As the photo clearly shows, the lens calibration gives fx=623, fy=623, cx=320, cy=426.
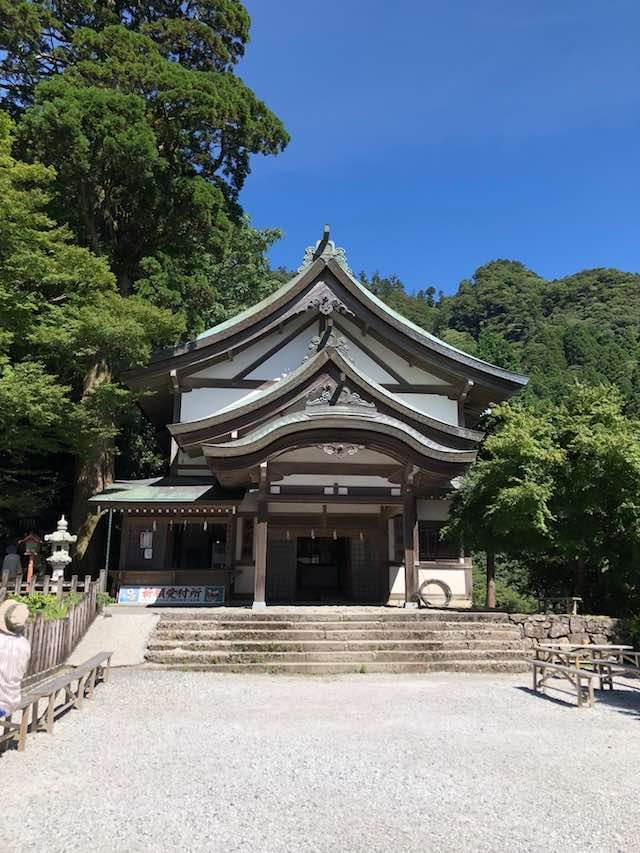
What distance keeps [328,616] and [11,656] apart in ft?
25.0

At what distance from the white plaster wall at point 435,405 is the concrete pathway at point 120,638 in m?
9.54

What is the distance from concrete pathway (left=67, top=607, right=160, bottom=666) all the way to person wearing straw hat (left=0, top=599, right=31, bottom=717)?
4.98m

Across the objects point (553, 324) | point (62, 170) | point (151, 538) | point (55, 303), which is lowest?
point (151, 538)

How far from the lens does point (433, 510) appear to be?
55.1 ft

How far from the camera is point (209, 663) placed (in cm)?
1064

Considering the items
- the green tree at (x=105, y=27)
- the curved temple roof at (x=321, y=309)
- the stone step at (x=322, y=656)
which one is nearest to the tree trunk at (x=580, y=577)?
the stone step at (x=322, y=656)

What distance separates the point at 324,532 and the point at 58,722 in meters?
9.67

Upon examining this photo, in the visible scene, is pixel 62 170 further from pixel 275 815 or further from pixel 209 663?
pixel 275 815

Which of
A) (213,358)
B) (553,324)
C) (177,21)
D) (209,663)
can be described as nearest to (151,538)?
(213,358)

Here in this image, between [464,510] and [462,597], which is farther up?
[464,510]

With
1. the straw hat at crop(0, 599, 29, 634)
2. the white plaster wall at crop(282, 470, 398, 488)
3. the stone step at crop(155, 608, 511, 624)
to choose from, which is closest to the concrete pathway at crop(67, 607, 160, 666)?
the stone step at crop(155, 608, 511, 624)

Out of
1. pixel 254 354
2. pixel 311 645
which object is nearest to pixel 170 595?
pixel 311 645

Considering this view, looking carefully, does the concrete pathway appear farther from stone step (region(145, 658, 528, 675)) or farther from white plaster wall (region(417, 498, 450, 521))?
white plaster wall (region(417, 498, 450, 521))

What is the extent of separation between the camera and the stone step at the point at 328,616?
11.9m
